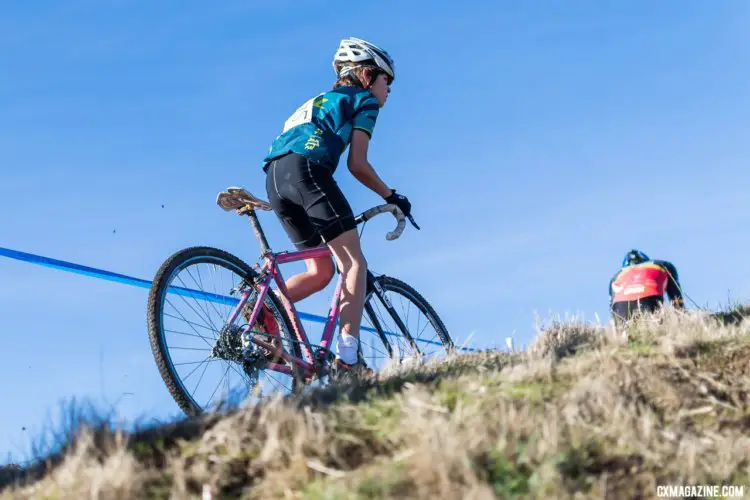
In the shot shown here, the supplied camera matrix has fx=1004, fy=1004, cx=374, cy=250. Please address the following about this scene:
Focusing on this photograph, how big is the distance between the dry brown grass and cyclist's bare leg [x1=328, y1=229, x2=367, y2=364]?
79.2 inches

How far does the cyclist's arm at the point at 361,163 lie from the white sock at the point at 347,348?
1.02m

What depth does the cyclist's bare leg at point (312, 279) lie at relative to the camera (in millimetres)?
6703

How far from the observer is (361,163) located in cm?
647

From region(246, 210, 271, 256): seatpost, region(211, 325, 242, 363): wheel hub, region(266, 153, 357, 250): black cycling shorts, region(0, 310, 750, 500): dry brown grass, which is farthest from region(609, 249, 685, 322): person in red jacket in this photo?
region(0, 310, 750, 500): dry brown grass

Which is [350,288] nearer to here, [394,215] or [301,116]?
[394,215]

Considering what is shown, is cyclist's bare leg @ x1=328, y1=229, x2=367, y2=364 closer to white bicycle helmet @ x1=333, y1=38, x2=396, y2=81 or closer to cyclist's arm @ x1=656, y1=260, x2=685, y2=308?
white bicycle helmet @ x1=333, y1=38, x2=396, y2=81

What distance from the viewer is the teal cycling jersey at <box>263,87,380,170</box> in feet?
20.7

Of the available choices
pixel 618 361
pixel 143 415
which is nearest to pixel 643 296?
pixel 618 361

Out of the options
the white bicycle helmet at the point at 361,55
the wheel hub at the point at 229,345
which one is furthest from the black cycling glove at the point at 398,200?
the wheel hub at the point at 229,345

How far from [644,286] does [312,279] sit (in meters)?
3.34

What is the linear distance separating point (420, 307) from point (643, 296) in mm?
1984

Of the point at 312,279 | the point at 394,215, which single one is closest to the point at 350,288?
the point at 312,279

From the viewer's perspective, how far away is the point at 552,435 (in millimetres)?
3438

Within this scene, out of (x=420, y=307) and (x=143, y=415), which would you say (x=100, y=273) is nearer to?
(x=420, y=307)
